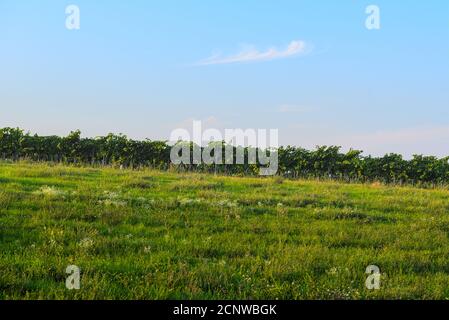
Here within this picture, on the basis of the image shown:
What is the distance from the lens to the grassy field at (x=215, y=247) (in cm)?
856

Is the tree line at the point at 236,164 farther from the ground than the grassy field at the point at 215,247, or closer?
farther from the ground

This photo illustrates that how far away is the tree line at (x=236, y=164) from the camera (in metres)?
42.6

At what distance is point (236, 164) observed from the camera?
43969 mm

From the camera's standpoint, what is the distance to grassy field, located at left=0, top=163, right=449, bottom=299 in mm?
8562

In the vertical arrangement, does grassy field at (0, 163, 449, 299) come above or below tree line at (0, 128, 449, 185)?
below

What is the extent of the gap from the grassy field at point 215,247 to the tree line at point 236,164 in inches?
912

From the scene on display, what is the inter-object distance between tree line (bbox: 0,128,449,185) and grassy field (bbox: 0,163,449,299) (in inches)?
912

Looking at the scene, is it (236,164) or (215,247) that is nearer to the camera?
(215,247)

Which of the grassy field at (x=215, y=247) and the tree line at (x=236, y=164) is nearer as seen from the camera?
the grassy field at (x=215, y=247)

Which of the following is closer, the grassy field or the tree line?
the grassy field

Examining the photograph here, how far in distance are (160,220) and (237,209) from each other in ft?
10.2

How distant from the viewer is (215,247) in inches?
444

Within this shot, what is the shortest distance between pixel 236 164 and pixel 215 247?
32.7 metres
